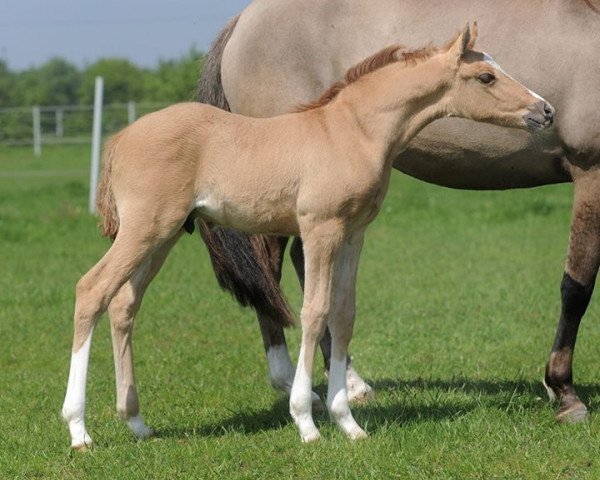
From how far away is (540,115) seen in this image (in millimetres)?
4730

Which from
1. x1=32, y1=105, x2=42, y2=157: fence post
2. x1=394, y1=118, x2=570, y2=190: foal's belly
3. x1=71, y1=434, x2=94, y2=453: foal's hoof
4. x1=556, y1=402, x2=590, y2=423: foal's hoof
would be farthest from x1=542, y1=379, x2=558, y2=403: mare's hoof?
x1=32, y1=105, x2=42, y2=157: fence post

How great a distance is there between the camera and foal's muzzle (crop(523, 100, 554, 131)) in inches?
186

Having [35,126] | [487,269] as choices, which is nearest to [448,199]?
[487,269]

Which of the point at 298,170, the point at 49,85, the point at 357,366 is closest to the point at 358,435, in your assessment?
the point at 298,170

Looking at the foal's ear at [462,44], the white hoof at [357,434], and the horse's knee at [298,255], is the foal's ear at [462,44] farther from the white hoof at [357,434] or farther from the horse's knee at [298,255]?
the horse's knee at [298,255]

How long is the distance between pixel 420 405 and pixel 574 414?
77cm

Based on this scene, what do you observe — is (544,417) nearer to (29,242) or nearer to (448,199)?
(29,242)

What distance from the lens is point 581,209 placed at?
18.0ft

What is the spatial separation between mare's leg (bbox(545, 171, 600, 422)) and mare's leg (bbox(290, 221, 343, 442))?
53.1 inches

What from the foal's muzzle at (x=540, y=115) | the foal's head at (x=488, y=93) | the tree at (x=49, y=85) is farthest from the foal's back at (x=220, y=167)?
the tree at (x=49, y=85)

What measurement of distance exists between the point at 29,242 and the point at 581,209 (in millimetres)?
8708

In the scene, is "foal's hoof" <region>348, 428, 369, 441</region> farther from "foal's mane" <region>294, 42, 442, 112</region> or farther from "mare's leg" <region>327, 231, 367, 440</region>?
"foal's mane" <region>294, 42, 442, 112</region>

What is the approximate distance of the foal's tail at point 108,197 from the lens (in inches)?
193

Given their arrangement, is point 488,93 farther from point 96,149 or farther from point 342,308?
point 96,149
